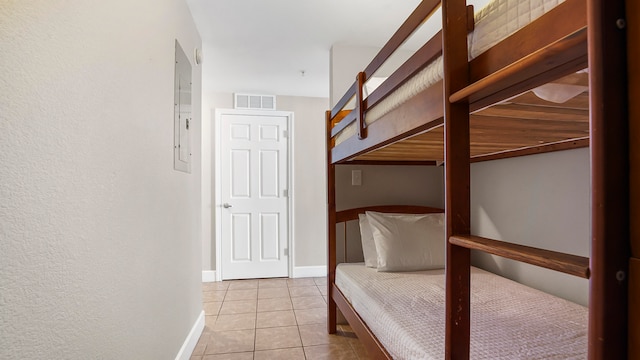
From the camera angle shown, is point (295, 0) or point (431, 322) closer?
point (431, 322)

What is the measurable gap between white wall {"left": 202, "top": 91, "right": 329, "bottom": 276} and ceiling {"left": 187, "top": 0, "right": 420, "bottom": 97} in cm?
48

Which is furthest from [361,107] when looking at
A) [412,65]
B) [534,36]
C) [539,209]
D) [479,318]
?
[539,209]

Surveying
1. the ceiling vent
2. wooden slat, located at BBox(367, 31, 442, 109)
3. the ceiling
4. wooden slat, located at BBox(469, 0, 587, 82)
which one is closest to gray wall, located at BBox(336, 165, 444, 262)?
the ceiling

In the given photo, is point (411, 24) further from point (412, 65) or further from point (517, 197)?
point (517, 197)

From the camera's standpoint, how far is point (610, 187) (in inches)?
15.0

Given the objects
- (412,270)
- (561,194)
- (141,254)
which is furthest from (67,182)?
(561,194)

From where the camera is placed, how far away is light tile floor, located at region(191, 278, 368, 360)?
198 cm

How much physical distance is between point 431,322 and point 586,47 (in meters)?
1.04

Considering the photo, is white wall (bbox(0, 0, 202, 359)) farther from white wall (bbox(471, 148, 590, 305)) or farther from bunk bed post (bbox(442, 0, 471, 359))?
white wall (bbox(471, 148, 590, 305))

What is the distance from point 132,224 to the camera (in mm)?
1204

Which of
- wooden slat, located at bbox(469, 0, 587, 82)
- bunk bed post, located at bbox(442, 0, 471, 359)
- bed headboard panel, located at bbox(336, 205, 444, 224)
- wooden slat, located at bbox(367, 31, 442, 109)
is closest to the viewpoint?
wooden slat, located at bbox(469, 0, 587, 82)

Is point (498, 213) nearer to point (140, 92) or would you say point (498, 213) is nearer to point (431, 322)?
point (431, 322)

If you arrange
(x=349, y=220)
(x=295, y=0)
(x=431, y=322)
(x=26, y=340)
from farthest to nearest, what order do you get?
(x=349, y=220)
(x=295, y=0)
(x=431, y=322)
(x=26, y=340)

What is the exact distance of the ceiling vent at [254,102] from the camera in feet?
12.3
